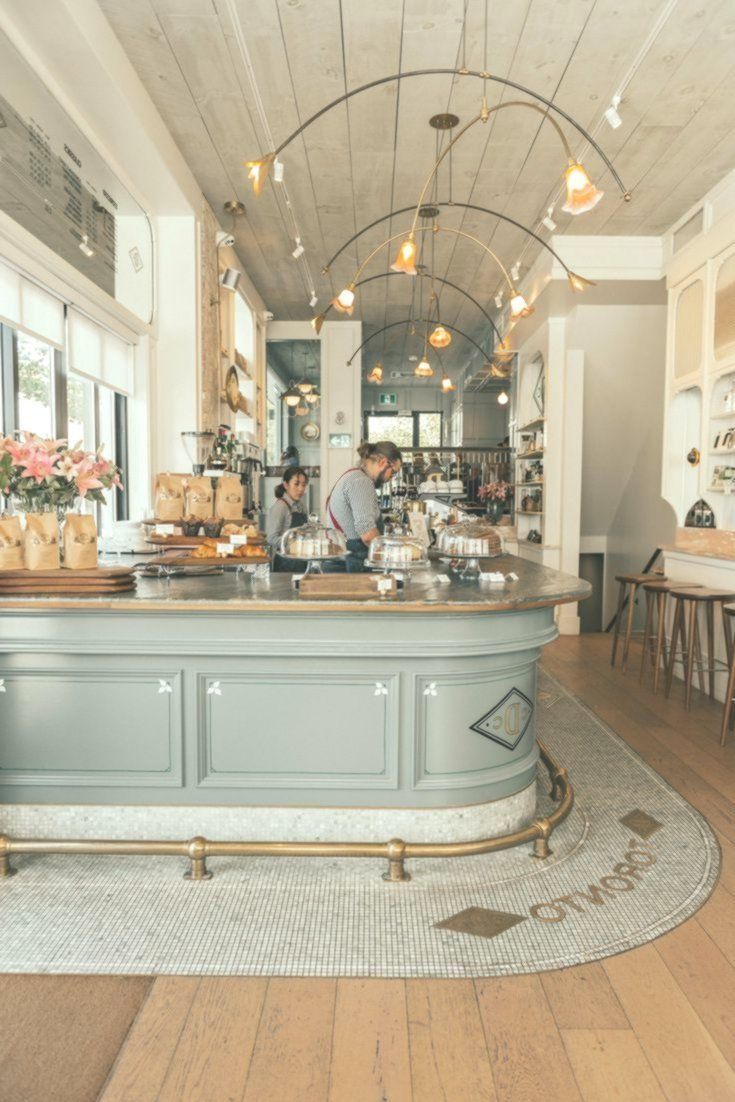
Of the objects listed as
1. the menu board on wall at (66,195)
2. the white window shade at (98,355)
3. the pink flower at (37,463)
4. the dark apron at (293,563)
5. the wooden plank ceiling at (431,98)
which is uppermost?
the wooden plank ceiling at (431,98)

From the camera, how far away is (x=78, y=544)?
317 centimetres

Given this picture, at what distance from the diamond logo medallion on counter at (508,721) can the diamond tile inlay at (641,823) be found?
27.3 inches

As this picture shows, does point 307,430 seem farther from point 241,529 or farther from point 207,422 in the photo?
point 241,529

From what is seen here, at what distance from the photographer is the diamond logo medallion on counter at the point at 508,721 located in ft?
10.4

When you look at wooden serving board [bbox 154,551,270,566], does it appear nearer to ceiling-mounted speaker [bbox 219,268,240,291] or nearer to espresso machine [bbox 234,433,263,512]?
espresso machine [bbox 234,433,263,512]

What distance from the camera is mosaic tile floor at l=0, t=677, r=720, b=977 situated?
2416 millimetres

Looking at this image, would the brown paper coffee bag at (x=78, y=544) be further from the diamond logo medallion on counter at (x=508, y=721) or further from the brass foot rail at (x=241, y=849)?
the diamond logo medallion on counter at (x=508, y=721)

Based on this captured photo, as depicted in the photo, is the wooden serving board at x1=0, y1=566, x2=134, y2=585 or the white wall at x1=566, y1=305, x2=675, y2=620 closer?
the wooden serving board at x1=0, y1=566, x2=134, y2=585

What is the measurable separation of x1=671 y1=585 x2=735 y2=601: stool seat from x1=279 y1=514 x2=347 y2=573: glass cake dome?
3.14 m

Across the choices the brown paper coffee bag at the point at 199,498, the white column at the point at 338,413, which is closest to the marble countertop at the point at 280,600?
the brown paper coffee bag at the point at 199,498

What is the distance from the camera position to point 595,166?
19.7ft

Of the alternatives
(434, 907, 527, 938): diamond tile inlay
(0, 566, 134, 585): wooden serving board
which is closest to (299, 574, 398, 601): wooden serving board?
(0, 566, 134, 585): wooden serving board

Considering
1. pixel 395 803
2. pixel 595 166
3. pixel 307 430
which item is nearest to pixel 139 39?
pixel 595 166

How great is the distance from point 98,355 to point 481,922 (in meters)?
4.70
